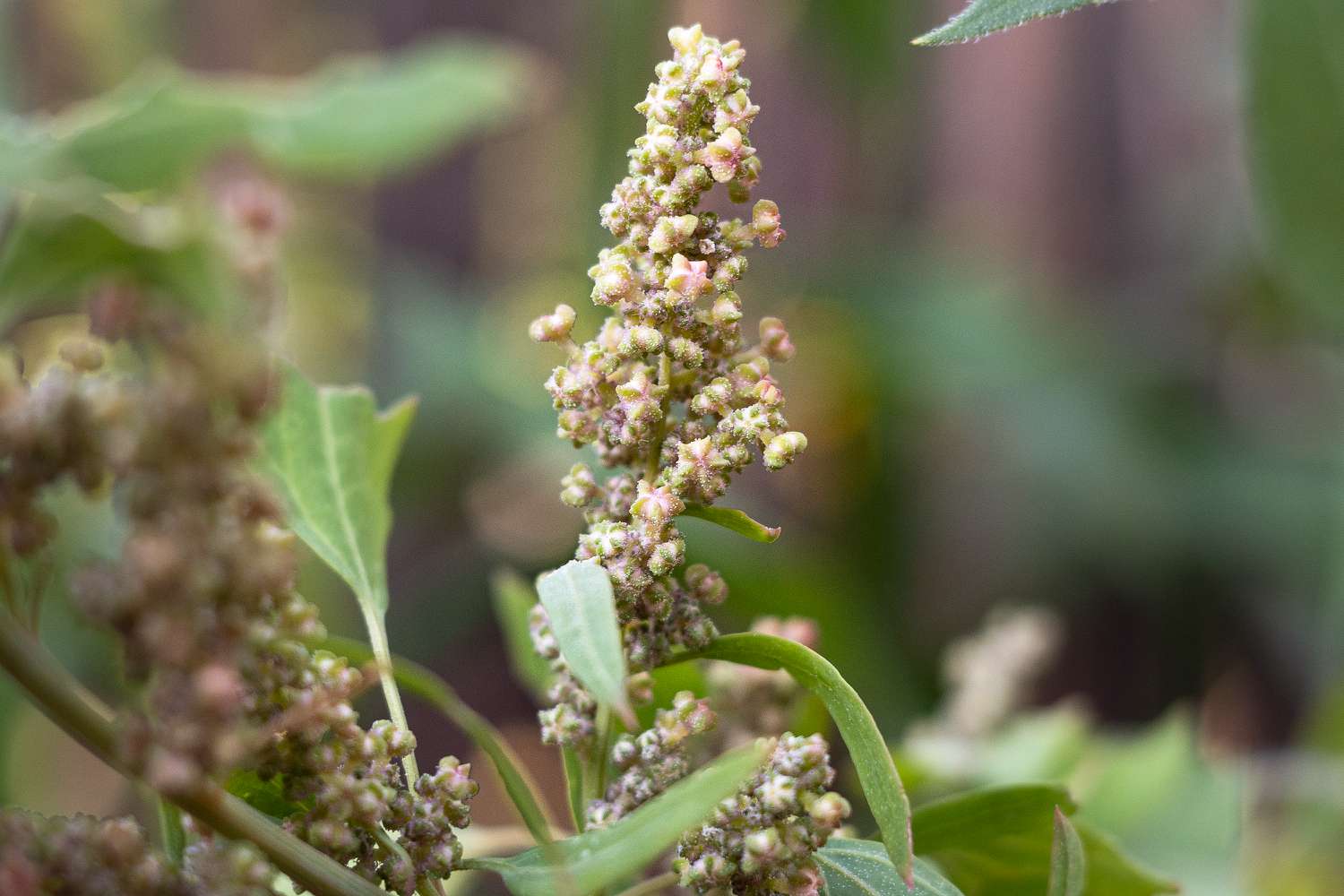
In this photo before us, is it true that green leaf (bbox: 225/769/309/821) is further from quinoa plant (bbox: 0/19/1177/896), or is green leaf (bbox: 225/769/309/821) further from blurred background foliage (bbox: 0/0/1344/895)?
blurred background foliage (bbox: 0/0/1344/895)

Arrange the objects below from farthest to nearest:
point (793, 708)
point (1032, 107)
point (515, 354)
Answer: point (1032, 107), point (515, 354), point (793, 708)

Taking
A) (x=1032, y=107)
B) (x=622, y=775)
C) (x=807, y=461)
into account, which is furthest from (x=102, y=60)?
(x=622, y=775)

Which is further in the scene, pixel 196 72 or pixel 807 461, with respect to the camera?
pixel 196 72

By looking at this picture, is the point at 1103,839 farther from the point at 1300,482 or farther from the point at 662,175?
the point at 1300,482

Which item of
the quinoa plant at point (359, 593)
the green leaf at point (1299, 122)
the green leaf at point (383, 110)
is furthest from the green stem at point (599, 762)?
the green leaf at point (1299, 122)

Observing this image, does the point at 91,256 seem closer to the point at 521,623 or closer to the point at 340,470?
the point at 340,470

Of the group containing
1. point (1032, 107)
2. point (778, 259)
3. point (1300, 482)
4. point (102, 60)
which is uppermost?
point (102, 60)

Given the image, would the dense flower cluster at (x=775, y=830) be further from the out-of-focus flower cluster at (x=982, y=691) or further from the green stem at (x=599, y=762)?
the out-of-focus flower cluster at (x=982, y=691)
